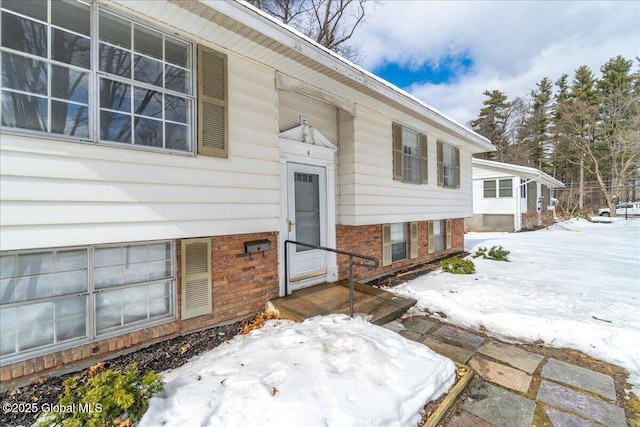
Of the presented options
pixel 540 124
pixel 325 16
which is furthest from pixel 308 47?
pixel 540 124

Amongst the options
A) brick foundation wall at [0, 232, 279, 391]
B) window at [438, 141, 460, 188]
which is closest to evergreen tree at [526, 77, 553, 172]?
window at [438, 141, 460, 188]

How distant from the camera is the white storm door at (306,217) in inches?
180

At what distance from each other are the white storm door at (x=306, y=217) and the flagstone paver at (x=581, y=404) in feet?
10.8

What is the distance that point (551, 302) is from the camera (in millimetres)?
4434

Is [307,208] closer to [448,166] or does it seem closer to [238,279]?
[238,279]

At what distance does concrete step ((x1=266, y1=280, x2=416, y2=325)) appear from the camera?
3811 mm

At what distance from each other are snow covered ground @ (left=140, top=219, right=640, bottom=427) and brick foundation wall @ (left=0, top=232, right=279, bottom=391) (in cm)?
49

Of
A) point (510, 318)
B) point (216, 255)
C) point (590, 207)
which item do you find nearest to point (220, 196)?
point (216, 255)

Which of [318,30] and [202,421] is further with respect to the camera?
[318,30]

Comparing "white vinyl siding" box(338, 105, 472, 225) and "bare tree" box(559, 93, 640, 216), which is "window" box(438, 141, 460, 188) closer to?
"white vinyl siding" box(338, 105, 472, 225)

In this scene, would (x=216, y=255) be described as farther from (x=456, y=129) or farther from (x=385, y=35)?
(x=385, y=35)

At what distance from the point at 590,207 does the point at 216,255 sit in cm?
4135

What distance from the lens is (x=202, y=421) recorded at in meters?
1.82

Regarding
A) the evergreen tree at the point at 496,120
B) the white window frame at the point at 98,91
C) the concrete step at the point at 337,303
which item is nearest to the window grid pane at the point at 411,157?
the concrete step at the point at 337,303
